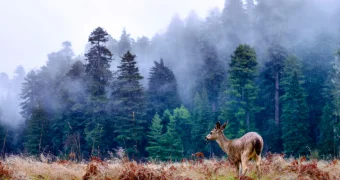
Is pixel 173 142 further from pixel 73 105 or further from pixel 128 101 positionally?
pixel 73 105

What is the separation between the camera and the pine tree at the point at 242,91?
158ft

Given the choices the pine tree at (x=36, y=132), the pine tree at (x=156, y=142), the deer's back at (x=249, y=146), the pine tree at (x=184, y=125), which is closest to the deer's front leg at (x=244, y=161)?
the deer's back at (x=249, y=146)

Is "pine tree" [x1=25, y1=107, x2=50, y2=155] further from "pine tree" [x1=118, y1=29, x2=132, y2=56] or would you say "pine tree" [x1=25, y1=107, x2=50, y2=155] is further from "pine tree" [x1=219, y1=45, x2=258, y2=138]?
"pine tree" [x1=118, y1=29, x2=132, y2=56]

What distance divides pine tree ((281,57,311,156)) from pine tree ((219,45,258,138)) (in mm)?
4375

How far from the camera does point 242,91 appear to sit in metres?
49.2

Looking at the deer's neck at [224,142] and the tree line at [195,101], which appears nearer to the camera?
the deer's neck at [224,142]

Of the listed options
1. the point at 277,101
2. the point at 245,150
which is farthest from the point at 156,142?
the point at 245,150

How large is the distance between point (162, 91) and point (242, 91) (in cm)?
1422

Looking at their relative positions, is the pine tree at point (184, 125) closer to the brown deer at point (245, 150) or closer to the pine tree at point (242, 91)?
the pine tree at point (242, 91)

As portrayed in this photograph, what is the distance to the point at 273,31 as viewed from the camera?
62.7m

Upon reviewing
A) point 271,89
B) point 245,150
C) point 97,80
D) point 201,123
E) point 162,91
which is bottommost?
point 245,150

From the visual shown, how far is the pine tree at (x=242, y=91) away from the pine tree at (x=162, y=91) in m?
10.6

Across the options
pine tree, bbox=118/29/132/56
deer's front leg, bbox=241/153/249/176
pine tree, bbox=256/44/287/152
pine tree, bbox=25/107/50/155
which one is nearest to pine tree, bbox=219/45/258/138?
pine tree, bbox=256/44/287/152

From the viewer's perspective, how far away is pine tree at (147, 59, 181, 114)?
187ft
